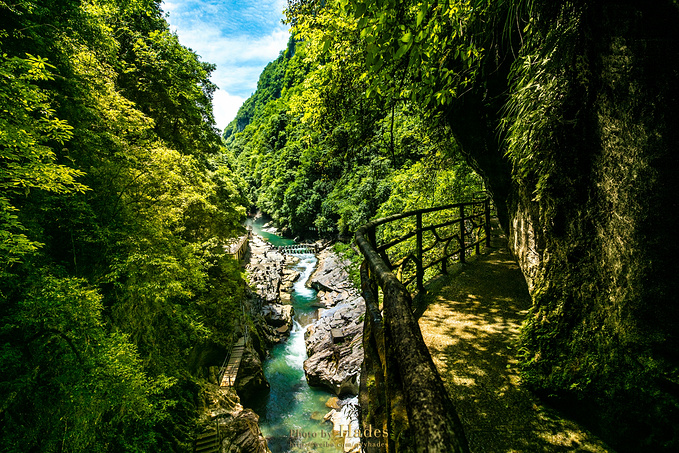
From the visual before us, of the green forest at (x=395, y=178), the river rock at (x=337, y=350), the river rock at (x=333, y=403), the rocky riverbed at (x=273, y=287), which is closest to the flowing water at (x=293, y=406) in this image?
the river rock at (x=333, y=403)

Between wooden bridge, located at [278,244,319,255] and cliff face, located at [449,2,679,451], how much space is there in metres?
34.0

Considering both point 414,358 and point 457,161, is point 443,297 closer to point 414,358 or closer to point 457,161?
point 414,358

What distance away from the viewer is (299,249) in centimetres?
3775

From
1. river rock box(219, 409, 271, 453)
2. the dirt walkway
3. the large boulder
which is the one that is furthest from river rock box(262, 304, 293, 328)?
the dirt walkway

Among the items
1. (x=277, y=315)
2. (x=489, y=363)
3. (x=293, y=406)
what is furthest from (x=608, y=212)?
(x=277, y=315)

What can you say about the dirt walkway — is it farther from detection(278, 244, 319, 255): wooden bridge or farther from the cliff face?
detection(278, 244, 319, 255): wooden bridge

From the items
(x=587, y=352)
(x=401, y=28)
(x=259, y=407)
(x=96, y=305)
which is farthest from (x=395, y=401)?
(x=259, y=407)

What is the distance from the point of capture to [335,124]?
591 centimetres

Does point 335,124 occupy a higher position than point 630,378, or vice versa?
point 335,124

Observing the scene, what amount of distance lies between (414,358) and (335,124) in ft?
18.2

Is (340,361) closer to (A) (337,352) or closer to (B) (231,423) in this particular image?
(A) (337,352)

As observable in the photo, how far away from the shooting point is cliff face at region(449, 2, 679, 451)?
1.50 meters

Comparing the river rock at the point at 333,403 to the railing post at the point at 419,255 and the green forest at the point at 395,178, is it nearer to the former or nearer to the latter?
the green forest at the point at 395,178

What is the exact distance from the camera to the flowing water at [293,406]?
1051 centimetres
